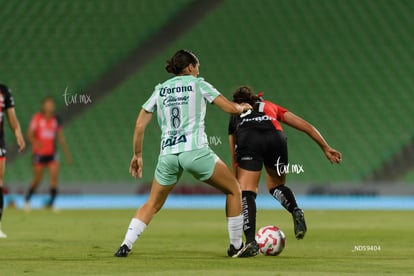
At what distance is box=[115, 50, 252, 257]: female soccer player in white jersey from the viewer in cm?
884

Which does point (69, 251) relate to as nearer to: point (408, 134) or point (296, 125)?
point (296, 125)

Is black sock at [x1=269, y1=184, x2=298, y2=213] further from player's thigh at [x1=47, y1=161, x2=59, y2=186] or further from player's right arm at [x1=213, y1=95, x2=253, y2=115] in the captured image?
player's thigh at [x1=47, y1=161, x2=59, y2=186]

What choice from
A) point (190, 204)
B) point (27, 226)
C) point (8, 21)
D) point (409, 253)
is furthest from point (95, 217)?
point (8, 21)

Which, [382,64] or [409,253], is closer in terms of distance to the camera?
[409,253]

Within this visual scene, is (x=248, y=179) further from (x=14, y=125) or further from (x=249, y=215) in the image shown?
(x=14, y=125)

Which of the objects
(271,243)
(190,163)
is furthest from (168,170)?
(271,243)

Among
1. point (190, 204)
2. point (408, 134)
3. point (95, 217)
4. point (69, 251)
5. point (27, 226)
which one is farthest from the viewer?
→ point (408, 134)

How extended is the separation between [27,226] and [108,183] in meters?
8.32

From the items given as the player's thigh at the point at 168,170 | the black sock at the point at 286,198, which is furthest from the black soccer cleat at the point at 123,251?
the black sock at the point at 286,198

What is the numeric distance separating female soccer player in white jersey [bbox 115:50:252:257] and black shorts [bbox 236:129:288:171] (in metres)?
0.97

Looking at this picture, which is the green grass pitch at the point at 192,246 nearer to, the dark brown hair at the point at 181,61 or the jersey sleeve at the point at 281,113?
the jersey sleeve at the point at 281,113

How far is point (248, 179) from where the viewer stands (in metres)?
9.81

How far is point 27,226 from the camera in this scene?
46.8 ft

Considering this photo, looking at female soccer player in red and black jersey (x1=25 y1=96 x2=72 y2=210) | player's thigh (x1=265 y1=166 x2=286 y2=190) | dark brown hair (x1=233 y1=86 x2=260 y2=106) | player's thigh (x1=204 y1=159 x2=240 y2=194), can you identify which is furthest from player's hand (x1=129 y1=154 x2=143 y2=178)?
female soccer player in red and black jersey (x1=25 y1=96 x2=72 y2=210)
